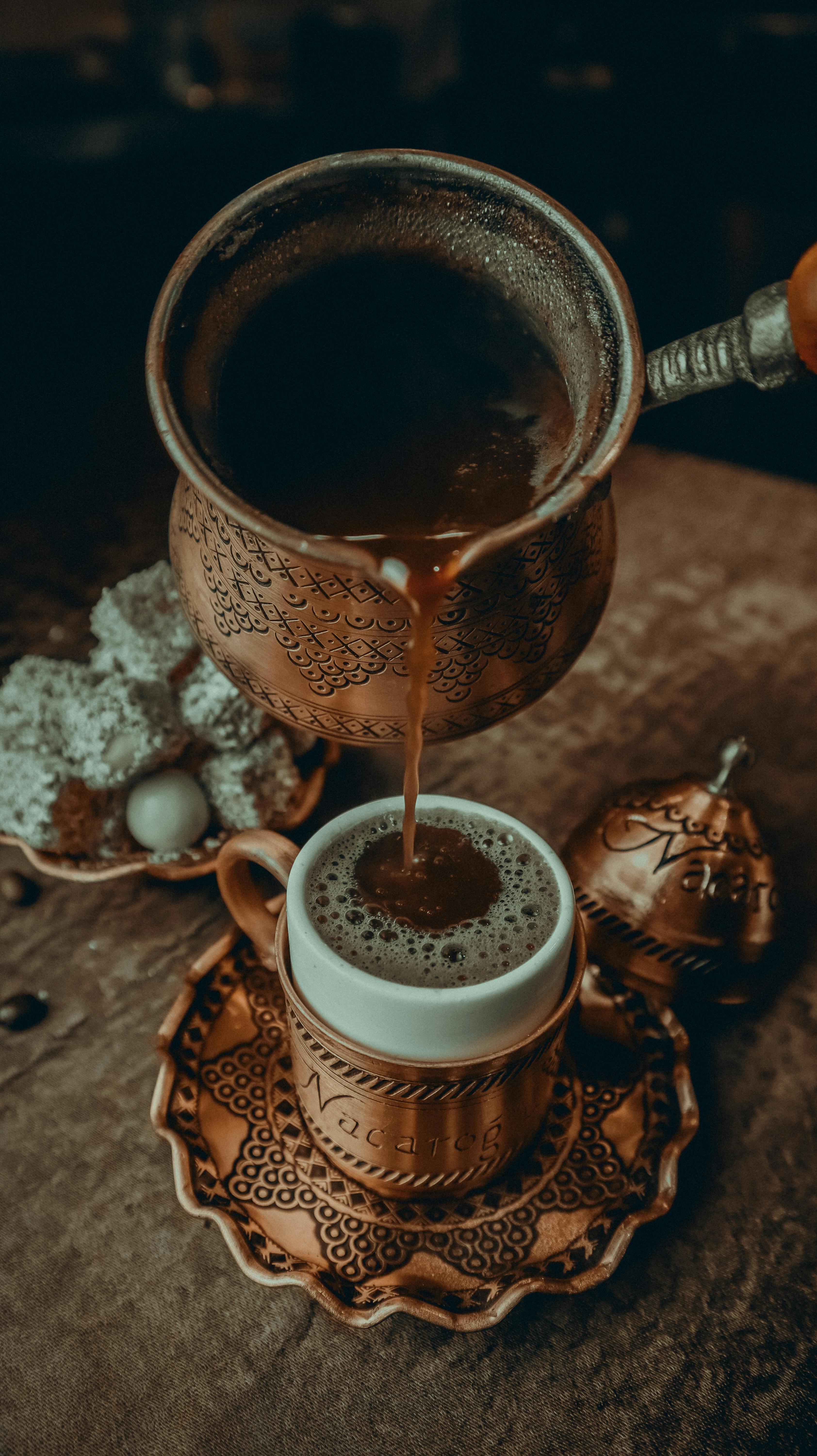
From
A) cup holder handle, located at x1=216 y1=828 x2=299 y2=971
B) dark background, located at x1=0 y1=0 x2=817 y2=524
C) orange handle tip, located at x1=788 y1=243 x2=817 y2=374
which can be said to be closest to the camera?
orange handle tip, located at x1=788 y1=243 x2=817 y2=374

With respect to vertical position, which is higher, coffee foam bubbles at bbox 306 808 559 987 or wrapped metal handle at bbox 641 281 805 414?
wrapped metal handle at bbox 641 281 805 414

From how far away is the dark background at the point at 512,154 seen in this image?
6.22ft

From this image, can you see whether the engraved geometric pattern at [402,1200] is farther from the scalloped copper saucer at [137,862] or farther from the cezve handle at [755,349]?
the cezve handle at [755,349]

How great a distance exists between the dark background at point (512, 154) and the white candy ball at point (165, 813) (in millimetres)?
1045

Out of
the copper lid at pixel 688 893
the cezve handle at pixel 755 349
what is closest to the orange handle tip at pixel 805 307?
the cezve handle at pixel 755 349

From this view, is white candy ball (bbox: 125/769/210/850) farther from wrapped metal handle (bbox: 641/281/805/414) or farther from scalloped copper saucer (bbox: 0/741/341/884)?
wrapped metal handle (bbox: 641/281/805/414)

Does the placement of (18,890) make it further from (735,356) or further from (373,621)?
(735,356)

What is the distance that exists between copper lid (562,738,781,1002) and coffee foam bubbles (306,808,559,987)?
0.17 meters

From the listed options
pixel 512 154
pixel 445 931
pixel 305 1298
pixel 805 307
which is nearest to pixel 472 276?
pixel 805 307

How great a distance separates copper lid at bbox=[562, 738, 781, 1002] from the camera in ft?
2.28

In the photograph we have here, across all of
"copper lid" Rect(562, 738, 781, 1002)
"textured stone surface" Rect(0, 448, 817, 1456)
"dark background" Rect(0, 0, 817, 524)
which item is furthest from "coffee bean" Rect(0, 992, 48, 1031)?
"dark background" Rect(0, 0, 817, 524)

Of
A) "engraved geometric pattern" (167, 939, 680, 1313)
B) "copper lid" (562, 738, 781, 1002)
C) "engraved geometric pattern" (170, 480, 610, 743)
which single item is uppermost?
"engraved geometric pattern" (170, 480, 610, 743)

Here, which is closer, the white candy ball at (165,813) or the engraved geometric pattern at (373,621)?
the engraved geometric pattern at (373,621)

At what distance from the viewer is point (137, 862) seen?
2.52 ft
